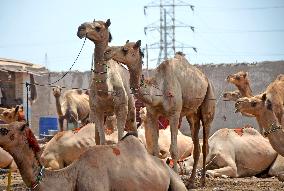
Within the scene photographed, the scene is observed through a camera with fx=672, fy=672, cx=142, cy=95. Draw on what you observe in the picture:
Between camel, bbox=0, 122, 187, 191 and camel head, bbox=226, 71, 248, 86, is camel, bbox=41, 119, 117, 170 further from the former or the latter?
camel head, bbox=226, 71, 248, 86

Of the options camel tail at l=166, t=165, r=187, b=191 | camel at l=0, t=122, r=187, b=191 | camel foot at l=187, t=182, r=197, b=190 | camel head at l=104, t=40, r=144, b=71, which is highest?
camel head at l=104, t=40, r=144, b=71

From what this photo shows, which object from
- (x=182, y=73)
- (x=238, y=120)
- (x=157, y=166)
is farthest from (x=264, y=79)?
(x=157, y=166)

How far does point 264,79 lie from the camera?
23.6 metres

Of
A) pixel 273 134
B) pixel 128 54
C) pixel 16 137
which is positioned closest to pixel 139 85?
pixel 128 54

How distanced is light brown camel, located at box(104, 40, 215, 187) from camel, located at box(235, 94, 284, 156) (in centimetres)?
77

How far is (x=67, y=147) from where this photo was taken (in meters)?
12.0

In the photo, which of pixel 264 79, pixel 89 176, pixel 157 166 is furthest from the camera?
pixel 264 79

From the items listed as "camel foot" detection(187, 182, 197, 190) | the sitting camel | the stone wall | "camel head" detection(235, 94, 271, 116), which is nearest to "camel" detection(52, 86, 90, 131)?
the stone wall

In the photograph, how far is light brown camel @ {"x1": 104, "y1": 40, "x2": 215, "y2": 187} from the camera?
889 cm

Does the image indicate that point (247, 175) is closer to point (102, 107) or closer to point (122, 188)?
point (102, 107)

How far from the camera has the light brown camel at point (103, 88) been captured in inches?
374

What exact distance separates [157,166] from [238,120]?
1732 cm

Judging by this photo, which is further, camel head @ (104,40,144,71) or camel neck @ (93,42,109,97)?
camel neck @ (93,42,109,97)

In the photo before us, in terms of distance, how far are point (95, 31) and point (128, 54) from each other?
88 cm
